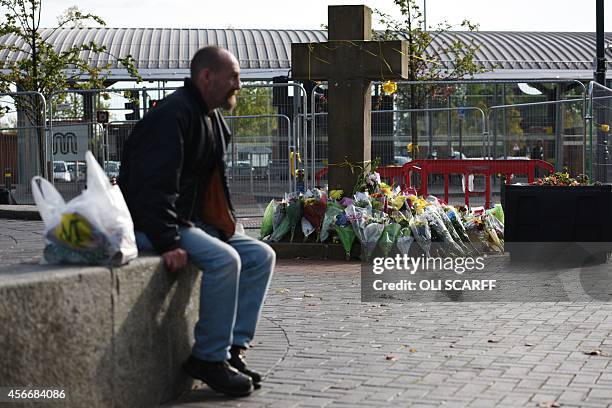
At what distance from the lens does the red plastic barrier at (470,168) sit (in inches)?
654

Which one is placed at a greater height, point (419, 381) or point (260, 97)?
point (260, 97)

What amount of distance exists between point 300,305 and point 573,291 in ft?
8.21

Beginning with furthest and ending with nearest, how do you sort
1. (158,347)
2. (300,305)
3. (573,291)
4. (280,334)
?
(573,291)
(300,305)
(280,334)
(158,347)

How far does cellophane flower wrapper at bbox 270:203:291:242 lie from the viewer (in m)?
12.5

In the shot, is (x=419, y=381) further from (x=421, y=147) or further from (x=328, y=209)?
(x=421, y=147)

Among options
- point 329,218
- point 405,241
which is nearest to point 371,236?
point 405,241

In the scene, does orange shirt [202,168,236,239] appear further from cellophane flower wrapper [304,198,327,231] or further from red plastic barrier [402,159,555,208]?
red plastic barrier [402,159,555,208]

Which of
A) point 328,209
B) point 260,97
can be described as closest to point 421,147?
point 260,97

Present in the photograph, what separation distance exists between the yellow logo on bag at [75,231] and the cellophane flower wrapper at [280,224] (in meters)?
7.69

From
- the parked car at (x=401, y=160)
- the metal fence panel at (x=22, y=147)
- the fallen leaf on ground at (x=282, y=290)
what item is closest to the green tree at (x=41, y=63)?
the metal fence panel at (x=22, y=147)

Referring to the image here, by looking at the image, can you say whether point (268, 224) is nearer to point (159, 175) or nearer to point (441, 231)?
point (441, 231)

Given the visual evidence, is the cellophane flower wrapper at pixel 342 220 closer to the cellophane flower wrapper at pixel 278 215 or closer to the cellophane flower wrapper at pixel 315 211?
the cellophane flower wrapper at pixel 315 211

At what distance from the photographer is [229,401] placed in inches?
210

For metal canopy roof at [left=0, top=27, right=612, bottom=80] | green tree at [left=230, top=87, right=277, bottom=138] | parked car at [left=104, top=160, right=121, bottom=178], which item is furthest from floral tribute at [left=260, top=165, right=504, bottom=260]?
metal canopy roof at [left=0, top=27, right=612, bottom=80]
